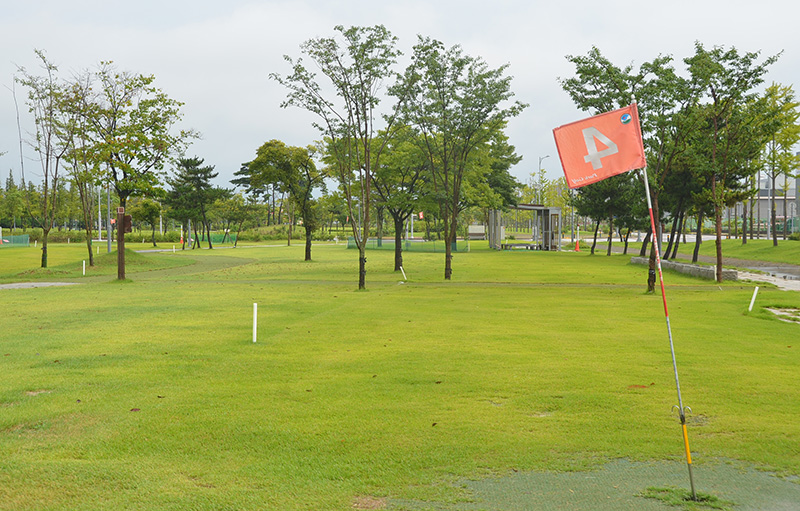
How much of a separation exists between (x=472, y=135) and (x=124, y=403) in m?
22.9

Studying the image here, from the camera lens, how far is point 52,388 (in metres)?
8.20

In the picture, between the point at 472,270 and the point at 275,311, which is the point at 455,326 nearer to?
the point at 275,311

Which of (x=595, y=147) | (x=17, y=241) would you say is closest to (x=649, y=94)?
(x=595, y=147)

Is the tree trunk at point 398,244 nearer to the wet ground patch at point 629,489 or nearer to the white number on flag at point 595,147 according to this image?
the white number on flag at point 595,147

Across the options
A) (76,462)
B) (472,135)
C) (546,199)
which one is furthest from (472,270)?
(546,199)

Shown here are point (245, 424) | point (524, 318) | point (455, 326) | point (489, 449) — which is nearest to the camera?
point (489, 449)

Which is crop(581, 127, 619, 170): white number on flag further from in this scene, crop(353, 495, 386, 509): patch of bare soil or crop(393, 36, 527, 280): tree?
crop(393, 36, 527, 280): tree

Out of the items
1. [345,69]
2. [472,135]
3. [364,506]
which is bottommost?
[364,506]

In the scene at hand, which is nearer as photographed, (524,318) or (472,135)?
(524,318)

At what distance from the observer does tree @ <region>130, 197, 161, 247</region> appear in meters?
69.5

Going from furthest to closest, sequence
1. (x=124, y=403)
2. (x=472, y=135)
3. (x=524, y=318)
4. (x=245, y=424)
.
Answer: (x=472, y=135)
(x=524, y=318)
(x=124, y=403)
(x=245, y=424)

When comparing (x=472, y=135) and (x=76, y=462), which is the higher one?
(x=472, y=135)

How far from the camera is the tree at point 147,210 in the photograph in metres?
69.5

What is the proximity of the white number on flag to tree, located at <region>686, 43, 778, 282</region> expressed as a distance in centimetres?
1738
